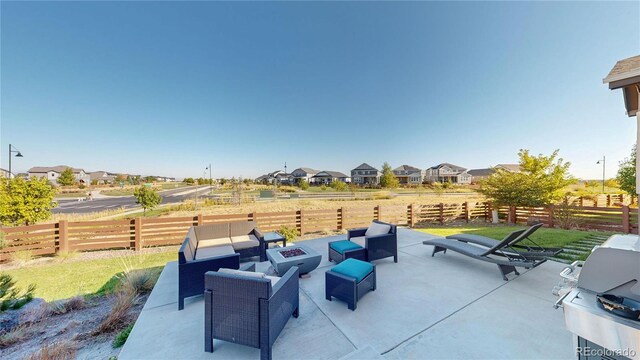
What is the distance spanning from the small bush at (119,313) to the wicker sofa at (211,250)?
2.50ft

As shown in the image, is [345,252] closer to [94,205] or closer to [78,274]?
[78,274]

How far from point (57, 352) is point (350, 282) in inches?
127

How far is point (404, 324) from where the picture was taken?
2.68m

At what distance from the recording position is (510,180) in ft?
33.8

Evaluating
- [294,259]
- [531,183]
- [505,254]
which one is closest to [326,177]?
[531,183]

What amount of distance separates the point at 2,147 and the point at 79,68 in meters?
7.28

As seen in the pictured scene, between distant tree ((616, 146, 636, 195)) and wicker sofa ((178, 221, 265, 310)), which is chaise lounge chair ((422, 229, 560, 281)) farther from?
distant tree ((616, 146, 636, 195))

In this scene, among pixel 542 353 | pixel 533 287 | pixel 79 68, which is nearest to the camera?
pixel 542 353

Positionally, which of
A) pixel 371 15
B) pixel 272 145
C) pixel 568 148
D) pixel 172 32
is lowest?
pixel 568 148

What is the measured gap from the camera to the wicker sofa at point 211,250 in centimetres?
313

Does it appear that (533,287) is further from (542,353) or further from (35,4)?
(35,4)

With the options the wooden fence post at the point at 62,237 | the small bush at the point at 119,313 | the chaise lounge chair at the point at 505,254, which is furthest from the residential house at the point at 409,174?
the small bush at the point at 119,313

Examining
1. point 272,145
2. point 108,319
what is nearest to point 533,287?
point 108,319

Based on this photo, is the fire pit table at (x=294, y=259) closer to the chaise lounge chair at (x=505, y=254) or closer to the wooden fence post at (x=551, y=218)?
the chaise lounge chair at (x=505, y=254)
